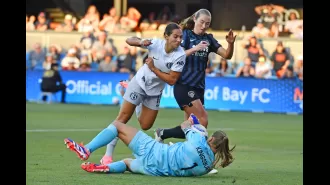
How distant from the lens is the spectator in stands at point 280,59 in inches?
1257

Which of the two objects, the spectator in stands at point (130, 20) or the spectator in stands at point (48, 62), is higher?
the spectator in stands at point (130, 20)

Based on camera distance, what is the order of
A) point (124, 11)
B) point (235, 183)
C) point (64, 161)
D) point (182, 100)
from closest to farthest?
point (235, 183)
point (64, 161)
point (182, 100)
point (124, 11)

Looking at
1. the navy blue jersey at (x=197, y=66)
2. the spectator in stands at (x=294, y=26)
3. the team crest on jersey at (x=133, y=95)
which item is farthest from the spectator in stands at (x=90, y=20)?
the team crest on jersey at (x=133, y=95)

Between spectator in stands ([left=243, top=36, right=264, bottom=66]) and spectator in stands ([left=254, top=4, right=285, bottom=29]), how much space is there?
5.61 ft

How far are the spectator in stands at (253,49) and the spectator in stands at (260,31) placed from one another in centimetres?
94

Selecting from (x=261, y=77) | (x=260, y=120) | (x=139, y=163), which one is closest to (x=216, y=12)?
(x=261, y=77)

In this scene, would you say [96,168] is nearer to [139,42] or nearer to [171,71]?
[171,71]

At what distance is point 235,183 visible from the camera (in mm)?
11445

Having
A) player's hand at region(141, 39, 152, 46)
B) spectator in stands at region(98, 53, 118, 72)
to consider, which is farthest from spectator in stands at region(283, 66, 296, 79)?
player's hand at region(141, 39, 152, 46)

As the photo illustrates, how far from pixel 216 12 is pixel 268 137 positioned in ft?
52.1

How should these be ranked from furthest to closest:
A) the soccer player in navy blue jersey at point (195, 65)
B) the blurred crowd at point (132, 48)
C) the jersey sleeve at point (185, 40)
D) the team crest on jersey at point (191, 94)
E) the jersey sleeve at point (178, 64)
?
the blurred crowd at point (132, 48) → the team crest on jersey at point (191, 94) → the jersey sleeve at point (185, 40) → the soccer player in navy blue jersey at point (195, 65) → the jersey sleeve at point (178, 64)

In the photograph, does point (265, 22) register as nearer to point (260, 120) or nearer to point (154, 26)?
point (154, 26)

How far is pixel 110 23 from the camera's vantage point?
36125mm

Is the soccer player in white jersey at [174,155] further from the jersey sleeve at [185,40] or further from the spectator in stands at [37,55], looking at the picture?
the spectator in stands at [37,55]
